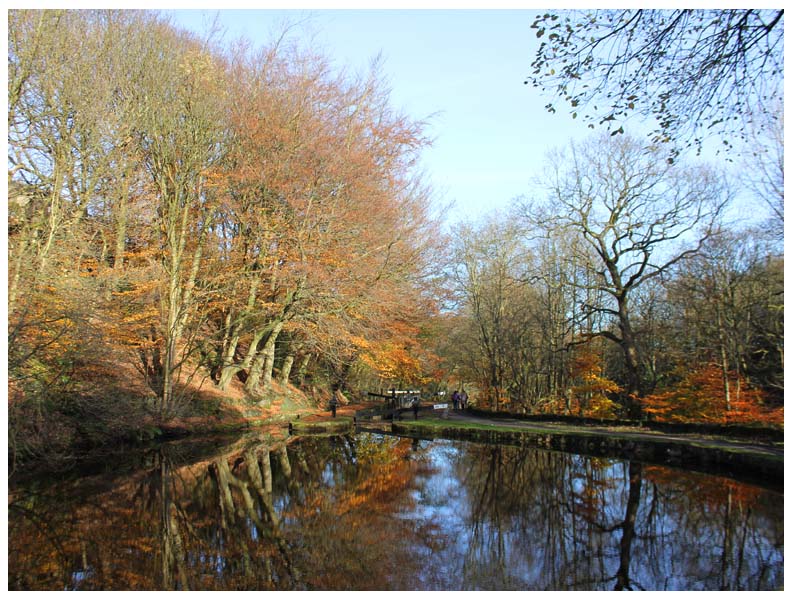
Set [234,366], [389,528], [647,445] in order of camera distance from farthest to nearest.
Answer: [234,366], [647,445], [389,528]

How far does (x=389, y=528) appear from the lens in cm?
792

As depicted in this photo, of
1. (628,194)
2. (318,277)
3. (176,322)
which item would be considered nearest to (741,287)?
(628,194)

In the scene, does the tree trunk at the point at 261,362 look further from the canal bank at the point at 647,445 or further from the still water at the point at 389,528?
the still water at the point at 389,528

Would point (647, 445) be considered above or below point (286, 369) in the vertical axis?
below

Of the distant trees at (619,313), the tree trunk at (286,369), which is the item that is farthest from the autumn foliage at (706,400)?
the tree trunk at (286,369)

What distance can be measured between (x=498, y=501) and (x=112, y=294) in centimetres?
1159

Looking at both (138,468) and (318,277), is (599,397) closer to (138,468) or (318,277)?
(318,277)

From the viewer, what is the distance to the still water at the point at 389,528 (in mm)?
6023

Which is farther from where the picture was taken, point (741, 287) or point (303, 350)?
point (303, 350)

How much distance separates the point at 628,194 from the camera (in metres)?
20.2

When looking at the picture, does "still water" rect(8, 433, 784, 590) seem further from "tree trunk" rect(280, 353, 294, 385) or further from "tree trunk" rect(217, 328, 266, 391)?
"tree trunk" rect(280, 353, 294, 385)

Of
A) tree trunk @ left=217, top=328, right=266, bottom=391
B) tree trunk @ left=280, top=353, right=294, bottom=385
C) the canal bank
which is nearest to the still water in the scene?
the canal bank

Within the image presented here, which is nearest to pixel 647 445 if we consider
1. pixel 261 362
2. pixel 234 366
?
pixel 234 366

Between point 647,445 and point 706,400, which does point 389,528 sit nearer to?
point 647,445
